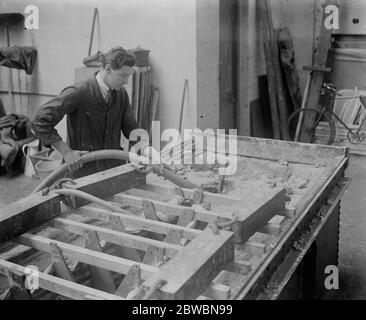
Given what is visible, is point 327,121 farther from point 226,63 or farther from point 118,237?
point 118,237

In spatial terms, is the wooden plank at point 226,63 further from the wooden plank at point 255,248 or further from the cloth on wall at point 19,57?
the wooden plank at point 255,248

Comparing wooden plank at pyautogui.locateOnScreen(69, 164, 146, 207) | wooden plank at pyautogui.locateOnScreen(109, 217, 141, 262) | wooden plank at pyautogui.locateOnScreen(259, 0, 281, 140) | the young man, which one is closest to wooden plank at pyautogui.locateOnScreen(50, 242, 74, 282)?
wooden plank at pyautogui.locateOnScreen(109, 217, 141, 262)

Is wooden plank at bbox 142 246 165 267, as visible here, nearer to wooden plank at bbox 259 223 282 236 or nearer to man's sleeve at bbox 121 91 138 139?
wooden plank at bbox 259 223 282 236

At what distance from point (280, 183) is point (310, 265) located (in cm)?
59

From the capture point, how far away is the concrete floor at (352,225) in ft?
11.2

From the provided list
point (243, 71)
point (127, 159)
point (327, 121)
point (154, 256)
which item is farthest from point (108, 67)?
point (327, 121)

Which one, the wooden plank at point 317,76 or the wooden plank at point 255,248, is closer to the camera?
the wooden plank at point 255,248

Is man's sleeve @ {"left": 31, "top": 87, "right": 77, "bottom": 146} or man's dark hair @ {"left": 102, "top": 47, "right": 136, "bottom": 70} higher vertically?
man's dark hair @ {"left": 102, "top": 47, "right": 136, "bottom": 70}

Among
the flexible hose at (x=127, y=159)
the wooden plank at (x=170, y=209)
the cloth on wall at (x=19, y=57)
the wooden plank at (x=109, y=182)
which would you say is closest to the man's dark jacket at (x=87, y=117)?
the flexible hose at (x=127, y=159)

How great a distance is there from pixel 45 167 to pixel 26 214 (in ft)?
10.6

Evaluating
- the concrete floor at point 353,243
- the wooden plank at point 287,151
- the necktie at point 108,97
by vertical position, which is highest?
the necktie at point 108,97

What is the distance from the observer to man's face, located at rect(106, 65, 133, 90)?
3.14 metres

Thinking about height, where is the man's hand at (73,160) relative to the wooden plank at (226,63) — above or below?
below

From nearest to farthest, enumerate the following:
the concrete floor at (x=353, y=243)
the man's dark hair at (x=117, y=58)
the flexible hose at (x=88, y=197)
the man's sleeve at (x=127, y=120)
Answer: the flexible hose at (x=88, y=197) < the man's dark hair at (x=117, y=58) < the concrete floor at (x=353, y=243) < the man's sleeve at (x=127, y=120)
